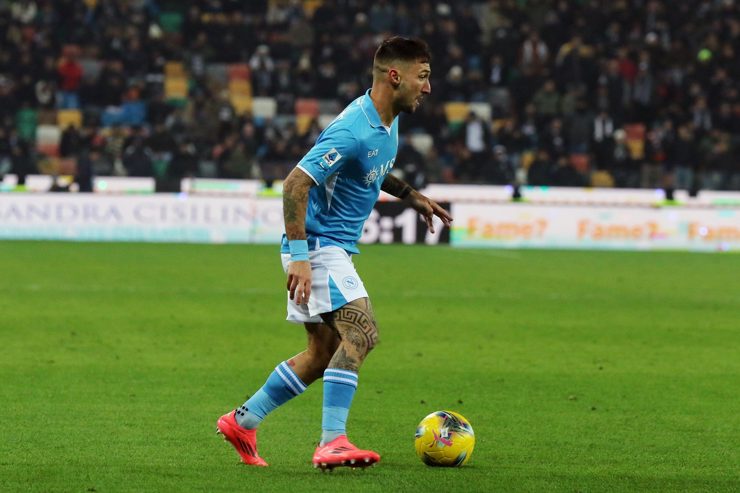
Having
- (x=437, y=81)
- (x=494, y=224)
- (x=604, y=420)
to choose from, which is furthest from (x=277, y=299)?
(x=437, y=81)

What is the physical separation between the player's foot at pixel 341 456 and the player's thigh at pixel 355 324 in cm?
43

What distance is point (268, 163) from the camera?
1062 inches

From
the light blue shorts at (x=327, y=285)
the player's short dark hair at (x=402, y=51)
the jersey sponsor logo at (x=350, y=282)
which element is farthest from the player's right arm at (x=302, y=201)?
the player's short dark hair at (x=402, y=51)

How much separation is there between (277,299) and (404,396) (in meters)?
6.24

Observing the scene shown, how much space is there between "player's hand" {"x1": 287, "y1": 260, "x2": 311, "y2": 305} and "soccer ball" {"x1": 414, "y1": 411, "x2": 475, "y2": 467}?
0.91m

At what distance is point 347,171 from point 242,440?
4.31 ft

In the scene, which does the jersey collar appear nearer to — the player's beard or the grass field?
the player's beard

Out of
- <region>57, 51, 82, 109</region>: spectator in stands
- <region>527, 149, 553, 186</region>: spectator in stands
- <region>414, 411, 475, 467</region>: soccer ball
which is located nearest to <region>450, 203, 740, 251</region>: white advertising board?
<region>527, 149, 553, 186</region>: spectator in stands

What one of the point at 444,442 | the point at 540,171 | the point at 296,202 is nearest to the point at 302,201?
the point at 296,202

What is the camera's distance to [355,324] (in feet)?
19.2

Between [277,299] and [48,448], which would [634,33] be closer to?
[277,299]

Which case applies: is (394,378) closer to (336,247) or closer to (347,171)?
(336,247)

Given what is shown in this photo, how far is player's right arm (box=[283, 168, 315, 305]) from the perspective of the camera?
5.66 metres

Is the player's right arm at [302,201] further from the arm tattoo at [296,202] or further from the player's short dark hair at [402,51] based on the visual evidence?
the player's short dark hair at [402,51]
